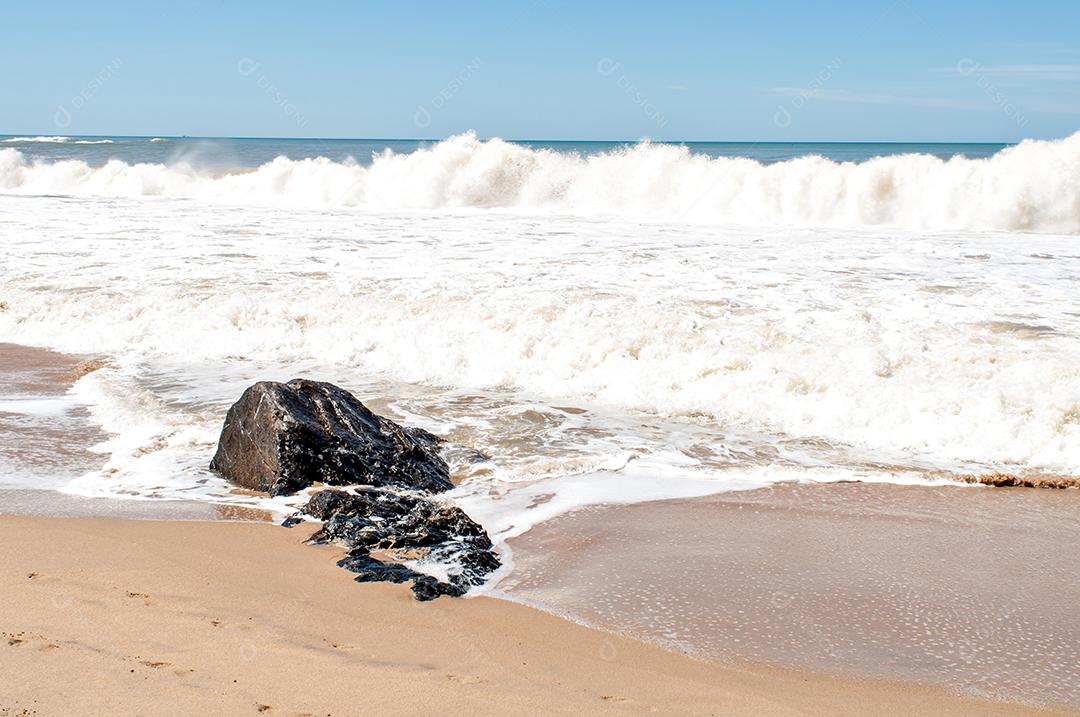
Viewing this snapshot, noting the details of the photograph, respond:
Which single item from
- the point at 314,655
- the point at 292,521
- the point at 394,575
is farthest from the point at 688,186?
the point at 314,655

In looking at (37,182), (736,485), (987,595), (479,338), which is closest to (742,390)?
(736,485)

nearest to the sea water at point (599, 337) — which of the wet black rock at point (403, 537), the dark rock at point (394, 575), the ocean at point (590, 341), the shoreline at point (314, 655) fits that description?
the ocean at point (590, 341)

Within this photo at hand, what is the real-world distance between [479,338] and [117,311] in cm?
453

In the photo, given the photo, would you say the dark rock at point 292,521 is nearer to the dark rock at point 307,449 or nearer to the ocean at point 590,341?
the ocean at point 590,341

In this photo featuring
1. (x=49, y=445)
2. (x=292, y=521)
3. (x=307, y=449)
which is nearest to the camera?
(x=292, y=521)

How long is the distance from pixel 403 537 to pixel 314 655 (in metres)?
1.28

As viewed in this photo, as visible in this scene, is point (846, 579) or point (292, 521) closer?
point (846, 579)

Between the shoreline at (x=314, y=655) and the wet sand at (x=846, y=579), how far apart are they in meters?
0.20

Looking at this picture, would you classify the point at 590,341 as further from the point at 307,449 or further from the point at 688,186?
the point at 688,186

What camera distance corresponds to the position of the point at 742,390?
7551 mm

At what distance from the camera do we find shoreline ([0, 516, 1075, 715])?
9.07 ft

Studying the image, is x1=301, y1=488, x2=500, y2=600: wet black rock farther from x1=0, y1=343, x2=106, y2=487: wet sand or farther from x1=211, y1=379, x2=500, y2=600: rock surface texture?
x1=0, y1=343, x2=106, y2=487: wet sand

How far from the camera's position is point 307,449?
17.6 ft

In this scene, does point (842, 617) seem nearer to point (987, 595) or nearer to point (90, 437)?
point (987, 595)
